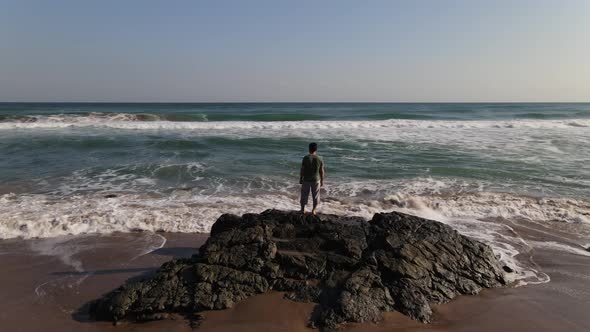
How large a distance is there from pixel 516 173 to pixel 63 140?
2321 cm

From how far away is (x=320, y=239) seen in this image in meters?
5.93

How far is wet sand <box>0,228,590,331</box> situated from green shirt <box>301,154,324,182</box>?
2.62m

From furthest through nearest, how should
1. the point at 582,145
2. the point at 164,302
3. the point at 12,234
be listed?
the point at 582,145 → the point at 12,234 → the point at 164,302

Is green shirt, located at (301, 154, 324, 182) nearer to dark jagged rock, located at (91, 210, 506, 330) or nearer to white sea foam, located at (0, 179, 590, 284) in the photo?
dark jagged rock, located at (91, 210, 506, 330)

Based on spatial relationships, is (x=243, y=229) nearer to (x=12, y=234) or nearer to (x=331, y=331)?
(x=331, y=331)

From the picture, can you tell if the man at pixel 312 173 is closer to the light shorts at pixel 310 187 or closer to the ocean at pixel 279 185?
the light shorts at pixel 310 187

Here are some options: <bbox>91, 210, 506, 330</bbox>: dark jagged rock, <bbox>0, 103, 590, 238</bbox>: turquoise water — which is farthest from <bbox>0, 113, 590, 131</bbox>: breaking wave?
<bbox>91, 210, 506, 330</bbox>: dark jagged rock

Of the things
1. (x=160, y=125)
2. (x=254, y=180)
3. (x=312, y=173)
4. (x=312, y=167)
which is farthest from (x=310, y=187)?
(x=160, y=125)

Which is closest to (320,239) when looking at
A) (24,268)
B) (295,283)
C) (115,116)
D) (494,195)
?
(295,283)

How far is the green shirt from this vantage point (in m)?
7.39

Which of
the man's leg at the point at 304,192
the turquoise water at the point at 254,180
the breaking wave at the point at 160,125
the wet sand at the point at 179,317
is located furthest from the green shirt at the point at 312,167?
the breaking wave at the point at 160,125

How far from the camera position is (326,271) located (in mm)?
5375

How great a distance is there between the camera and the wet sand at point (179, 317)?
4562mm

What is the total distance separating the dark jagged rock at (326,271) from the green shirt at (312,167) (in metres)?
1.19
